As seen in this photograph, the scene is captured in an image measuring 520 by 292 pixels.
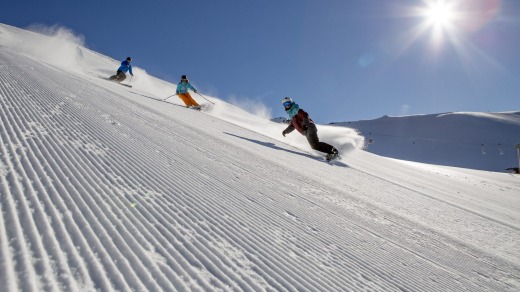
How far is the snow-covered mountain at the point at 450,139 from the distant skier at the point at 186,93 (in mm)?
19013

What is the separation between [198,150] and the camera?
5.30m

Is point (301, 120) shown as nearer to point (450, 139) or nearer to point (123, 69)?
point (123, 69)

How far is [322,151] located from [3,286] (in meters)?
8.62

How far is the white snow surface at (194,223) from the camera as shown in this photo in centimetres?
168

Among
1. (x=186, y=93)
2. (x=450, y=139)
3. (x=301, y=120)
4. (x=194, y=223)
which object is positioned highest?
(x=450, y=139)

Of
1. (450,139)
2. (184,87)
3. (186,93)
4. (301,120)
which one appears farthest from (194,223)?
(450,139)

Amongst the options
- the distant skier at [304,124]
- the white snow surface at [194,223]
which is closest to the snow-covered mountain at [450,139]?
the distant skier at [304,124]

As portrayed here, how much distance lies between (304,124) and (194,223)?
7662mm

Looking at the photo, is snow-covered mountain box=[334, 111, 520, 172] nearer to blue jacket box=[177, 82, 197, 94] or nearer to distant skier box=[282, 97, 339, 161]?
blue jacket box=[177, 82, 197, 94]

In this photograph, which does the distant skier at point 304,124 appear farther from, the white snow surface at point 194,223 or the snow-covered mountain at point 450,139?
the snow-covered mountain at point 450,139

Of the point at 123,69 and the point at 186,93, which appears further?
the point at 123,69

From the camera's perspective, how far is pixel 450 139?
136 feet

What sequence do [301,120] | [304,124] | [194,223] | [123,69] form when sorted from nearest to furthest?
1. [194,223]
2. [304,124]
3. [301,120]
4. [123,69]

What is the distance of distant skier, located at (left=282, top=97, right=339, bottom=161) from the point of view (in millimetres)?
9437
